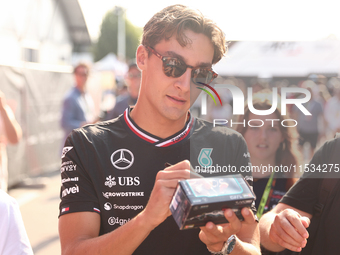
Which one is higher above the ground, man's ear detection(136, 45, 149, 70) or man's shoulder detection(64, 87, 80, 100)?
man's ear detection(136, 45, 149, 70)

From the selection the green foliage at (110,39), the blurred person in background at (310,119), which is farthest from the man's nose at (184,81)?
the green foliage at (110,39)

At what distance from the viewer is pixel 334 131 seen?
1.71m

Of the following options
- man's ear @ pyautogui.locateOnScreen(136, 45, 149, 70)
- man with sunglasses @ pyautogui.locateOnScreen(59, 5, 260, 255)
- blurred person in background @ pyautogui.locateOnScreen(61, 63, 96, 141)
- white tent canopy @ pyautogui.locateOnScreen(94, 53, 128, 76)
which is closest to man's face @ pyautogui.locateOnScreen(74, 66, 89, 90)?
blurred person in background @ pyautogui.locateOnScreen(61, 63, 96, 141)

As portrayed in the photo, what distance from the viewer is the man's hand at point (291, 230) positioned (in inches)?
68.3

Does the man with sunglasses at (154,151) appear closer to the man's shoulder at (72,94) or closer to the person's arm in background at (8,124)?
the person's arm in background at (8,124)

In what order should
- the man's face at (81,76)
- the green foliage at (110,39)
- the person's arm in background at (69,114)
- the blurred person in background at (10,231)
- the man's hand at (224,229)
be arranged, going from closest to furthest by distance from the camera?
the man's hand at (224,229) → the blurred person in background at (10,231) → the person's arm in background at (69,114) → the man's face at (81,76) → the green foliage at (110,39)

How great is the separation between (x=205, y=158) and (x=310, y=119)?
507 mm

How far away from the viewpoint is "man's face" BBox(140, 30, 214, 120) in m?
1.83

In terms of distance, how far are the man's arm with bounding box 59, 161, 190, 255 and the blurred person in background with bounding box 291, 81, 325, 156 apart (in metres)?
0.60

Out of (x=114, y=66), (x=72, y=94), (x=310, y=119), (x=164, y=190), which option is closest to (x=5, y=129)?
(x=72, y=94)

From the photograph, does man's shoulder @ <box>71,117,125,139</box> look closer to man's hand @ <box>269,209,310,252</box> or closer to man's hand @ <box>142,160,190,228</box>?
man's hand @ <box>142,160,190,228</box>

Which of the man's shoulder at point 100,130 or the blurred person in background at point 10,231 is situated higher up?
the man's shoulder at point 100,130

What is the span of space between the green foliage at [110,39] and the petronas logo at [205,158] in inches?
2424

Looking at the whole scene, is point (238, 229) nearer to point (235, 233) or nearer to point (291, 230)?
point (235, 233)
